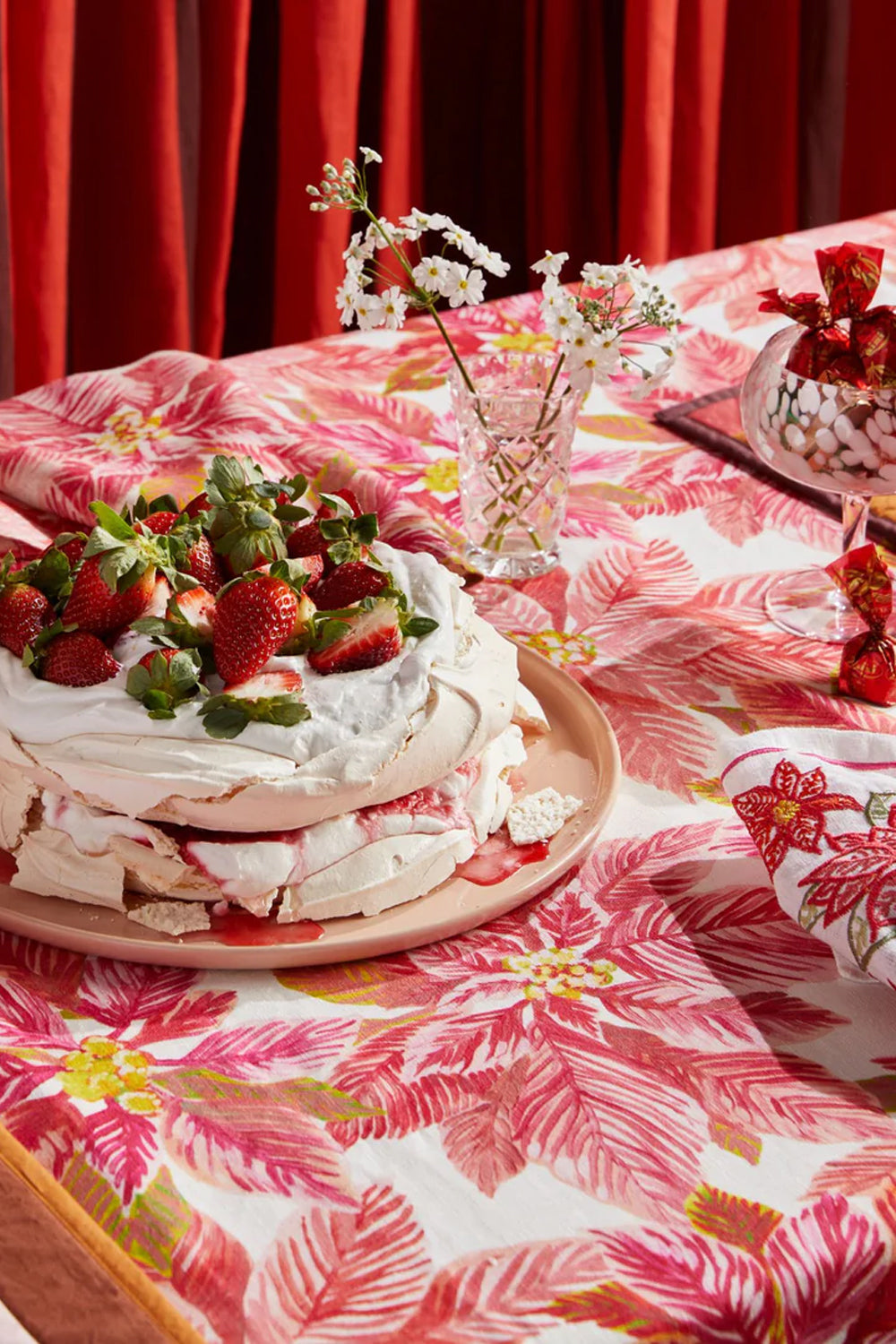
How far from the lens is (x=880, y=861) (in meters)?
0.88

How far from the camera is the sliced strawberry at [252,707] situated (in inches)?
34.4

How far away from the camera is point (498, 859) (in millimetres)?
958

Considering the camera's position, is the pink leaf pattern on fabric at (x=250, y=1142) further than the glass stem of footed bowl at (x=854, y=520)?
No

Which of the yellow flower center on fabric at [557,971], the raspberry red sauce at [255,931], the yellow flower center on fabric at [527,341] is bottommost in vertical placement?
the yellow flower center on fabric at [557,971]

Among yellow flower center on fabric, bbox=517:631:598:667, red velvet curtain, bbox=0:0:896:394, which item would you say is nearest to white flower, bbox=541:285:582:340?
yellow flower center on fabric, bbox=517:631:598:667

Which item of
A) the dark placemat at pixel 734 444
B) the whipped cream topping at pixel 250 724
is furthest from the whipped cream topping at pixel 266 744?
the dark placemat at pixel 734 444

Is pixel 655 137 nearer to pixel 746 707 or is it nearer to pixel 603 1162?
pixel 746 707

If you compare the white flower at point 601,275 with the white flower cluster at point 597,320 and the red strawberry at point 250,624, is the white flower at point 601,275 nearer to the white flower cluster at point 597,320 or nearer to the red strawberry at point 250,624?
the white flower cluster at point 597,320

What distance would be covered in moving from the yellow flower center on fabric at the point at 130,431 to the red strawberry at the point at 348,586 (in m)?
0.59

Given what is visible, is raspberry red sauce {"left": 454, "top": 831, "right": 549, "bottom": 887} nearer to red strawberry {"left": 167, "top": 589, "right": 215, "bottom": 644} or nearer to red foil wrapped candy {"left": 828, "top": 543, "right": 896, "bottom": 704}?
red strawberry {"left": 167, "top": 589, "right": 215, "bottom": 644}

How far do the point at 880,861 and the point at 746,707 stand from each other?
1.01 feet

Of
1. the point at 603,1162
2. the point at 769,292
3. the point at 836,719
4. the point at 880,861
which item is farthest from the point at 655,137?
the point at 603,1162

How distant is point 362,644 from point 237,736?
0.12 m

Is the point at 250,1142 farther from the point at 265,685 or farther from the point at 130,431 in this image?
the point at 130,431
